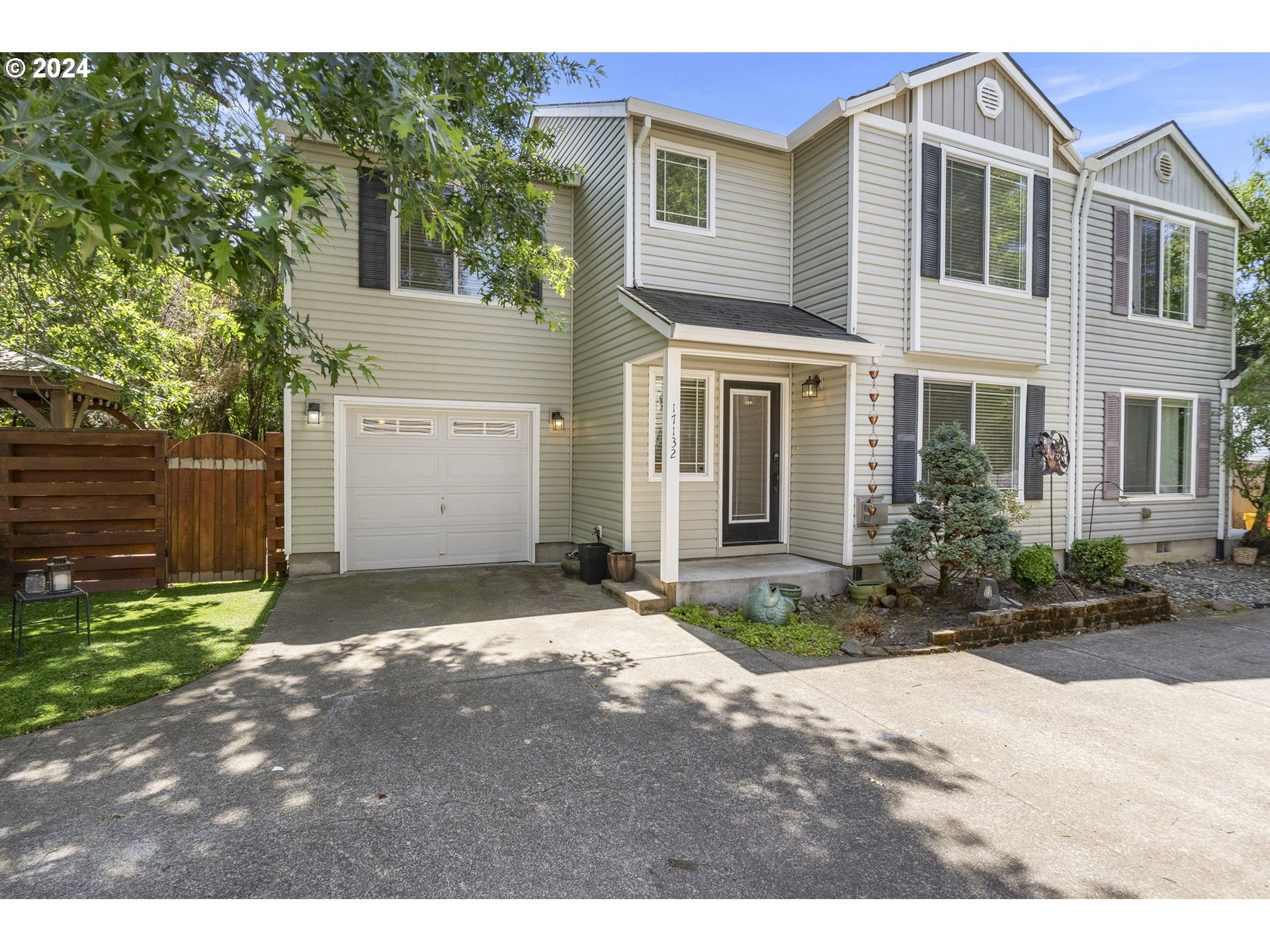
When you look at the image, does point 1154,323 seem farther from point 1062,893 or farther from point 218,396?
point 218,396

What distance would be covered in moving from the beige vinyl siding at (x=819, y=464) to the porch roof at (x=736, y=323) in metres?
0.52

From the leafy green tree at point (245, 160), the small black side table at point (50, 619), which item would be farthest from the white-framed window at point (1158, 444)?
the small black side table at point (50, 619)

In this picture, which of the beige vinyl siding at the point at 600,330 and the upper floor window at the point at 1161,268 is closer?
the beige vinyl siding at the point at 600,330

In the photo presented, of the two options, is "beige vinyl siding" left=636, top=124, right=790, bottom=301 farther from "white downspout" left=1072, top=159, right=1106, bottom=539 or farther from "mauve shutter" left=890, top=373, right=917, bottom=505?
"white downspout" left=1072, top=159, right=1106, bottom=539

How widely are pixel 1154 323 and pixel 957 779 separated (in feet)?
31.7

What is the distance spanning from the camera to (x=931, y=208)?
739 centimetres

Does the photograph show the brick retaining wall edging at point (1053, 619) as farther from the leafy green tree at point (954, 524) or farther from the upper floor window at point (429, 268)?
the upper floor window at point (429, 268)

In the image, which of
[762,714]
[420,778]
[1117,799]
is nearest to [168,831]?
[420,778]

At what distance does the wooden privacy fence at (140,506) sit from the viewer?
648cm

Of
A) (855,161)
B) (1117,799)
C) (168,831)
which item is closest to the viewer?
(168,831)

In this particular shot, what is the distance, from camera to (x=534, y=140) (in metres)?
6.43

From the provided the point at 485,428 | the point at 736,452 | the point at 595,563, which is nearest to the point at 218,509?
the point at 485,428

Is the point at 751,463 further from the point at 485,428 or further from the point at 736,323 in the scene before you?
the point at 485,428

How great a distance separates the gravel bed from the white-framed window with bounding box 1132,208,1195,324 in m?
3.81
